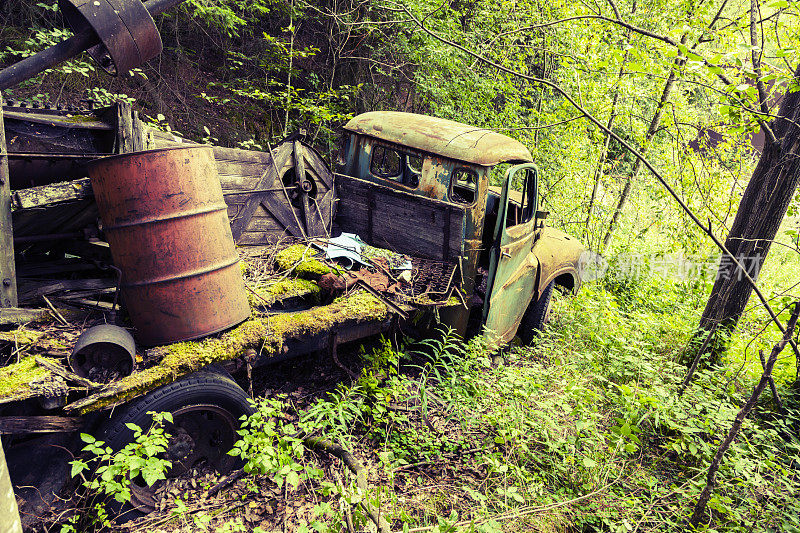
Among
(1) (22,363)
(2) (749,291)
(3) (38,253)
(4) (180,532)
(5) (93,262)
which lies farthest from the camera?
(2) (749,291)

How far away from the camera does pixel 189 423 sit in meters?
2.79

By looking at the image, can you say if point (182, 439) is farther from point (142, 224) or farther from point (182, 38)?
point (182, 38)

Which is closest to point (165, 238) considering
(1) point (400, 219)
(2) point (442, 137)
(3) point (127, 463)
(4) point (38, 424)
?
(4) point (38, 424)

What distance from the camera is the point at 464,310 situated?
4.00 metres

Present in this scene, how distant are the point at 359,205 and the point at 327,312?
1.57 metres

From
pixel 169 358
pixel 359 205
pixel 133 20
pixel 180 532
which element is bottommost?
pixel 180 532

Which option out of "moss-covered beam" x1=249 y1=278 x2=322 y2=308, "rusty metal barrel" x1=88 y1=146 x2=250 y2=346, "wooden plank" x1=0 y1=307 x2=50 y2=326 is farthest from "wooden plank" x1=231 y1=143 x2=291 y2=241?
"wooden plank" x1=0 y1=307 x2=50 y2=326

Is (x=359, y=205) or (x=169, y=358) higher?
(x=359, y=205)

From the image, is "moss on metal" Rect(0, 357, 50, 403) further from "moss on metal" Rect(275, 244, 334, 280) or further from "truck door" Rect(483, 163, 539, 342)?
"truck door" Rect(483, 163, 539, 342)

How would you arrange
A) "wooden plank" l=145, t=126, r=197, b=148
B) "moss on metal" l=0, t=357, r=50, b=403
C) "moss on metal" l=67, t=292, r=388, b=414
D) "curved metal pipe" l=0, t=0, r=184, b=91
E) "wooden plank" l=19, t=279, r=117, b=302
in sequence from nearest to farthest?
1. "curved metal pipe" l=0, t=0, r=184, b=91
2. "moss on metal" l=0, t=357, r=50, b=403
3. "moss on metal" l=67, t=292, r=388, b=414
4. "wooden plank" l=19, t=279, r=117, b=302
5. "wooden plank" l=145, t=126, r=197, b=148

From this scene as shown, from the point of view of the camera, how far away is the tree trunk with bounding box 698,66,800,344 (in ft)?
12.6

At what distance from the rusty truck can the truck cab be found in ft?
0.07

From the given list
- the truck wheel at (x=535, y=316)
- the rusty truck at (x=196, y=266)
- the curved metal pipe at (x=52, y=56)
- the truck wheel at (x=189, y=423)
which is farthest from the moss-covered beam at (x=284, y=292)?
the truck wheel at (x=535, y=316)

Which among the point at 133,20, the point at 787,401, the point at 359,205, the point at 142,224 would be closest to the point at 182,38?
the point at 359,205
